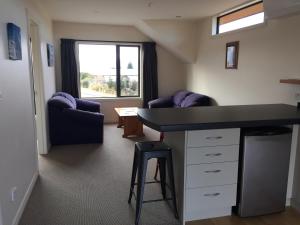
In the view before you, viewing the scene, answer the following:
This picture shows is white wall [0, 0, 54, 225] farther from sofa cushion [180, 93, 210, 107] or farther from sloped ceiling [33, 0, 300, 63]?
sofa cushion [180, 93, 210, 107]

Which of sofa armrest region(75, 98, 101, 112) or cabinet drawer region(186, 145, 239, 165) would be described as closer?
cabinet drawer region(186, 145, 239, 165)

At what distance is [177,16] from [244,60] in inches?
73.7

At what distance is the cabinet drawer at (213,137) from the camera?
2.19 m

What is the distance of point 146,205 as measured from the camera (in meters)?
2.70

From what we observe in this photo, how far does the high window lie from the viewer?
3919 millimetres

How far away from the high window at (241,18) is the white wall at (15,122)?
129 inches

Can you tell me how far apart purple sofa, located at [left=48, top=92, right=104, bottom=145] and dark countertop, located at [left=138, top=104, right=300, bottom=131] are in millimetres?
2284

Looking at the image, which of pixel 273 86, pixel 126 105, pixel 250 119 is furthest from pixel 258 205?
pixel 126 105

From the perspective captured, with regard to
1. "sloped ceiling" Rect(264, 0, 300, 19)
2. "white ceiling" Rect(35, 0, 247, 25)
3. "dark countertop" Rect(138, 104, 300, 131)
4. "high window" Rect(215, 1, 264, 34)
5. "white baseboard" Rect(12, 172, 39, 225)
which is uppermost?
"white ceiling" Rect(35, 0, 247, 25)

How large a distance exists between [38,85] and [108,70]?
2.77 meters

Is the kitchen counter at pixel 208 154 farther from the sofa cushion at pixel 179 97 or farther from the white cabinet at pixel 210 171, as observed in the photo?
the sofa cushion at pixel 179 97

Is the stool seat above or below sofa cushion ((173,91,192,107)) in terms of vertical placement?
below

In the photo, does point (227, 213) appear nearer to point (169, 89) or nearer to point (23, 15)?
point (23, 15)

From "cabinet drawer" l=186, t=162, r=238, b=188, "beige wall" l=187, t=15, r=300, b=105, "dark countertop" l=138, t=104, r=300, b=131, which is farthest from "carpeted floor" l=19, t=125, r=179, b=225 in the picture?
"beige wall" l=187, t=15, r=300, b=105
